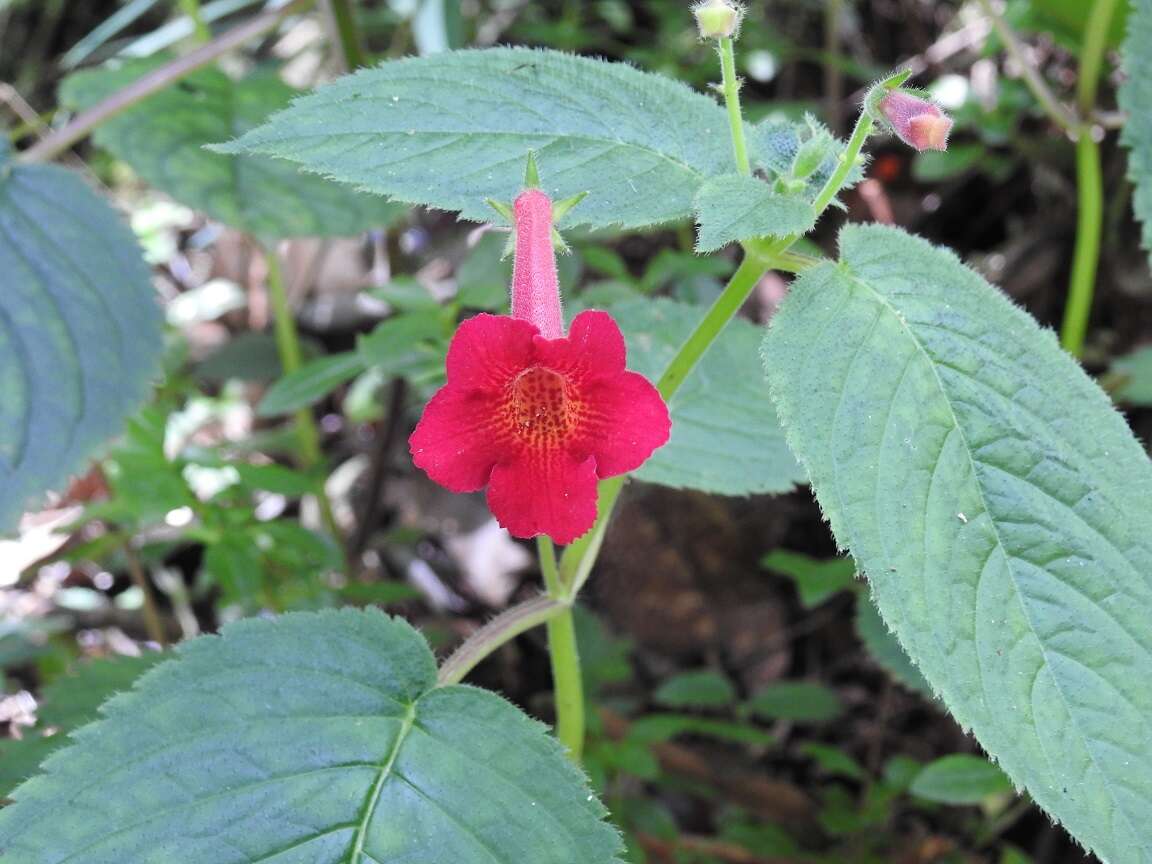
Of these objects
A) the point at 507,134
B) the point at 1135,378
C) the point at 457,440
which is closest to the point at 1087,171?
the point at 1135,378

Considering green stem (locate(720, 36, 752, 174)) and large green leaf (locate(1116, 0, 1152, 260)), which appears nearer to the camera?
green stem (locate(720, 36, 752, 174))

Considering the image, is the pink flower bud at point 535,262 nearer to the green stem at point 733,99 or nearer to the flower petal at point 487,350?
the flower petal at point 487,350

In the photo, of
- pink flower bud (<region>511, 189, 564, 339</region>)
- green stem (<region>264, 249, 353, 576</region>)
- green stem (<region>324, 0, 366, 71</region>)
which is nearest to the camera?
pink flower bud (<region>511, 189, 564, 339</region>)

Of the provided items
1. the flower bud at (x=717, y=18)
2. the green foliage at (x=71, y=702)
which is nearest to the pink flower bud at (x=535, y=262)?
the flower bud at (x=717, y=18)

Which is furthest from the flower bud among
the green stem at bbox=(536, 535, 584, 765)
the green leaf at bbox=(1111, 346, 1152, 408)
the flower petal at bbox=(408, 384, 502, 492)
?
the green leaf at bbox=(1111, 346, 1152, 408)

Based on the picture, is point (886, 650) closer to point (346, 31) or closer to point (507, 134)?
point (507, 134)

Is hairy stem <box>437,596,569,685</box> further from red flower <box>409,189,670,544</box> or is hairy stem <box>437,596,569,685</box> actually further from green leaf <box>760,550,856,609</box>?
green leaf <box>760,550,856,609</box>

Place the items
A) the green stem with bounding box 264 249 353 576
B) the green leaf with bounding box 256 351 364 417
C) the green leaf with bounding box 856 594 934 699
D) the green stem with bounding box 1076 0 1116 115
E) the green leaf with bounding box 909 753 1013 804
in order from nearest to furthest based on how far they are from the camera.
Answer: the green leaf with bounding box 909 753 1013 804, the green leaf with bounding box 856 594 934 699, the green leaf with bounding box 256 351 364 417, the green stem with bounding box 1076 0 1116 115, the green stem with bounding box 264 249 353 576

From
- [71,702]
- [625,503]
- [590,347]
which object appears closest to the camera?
[590,347]
